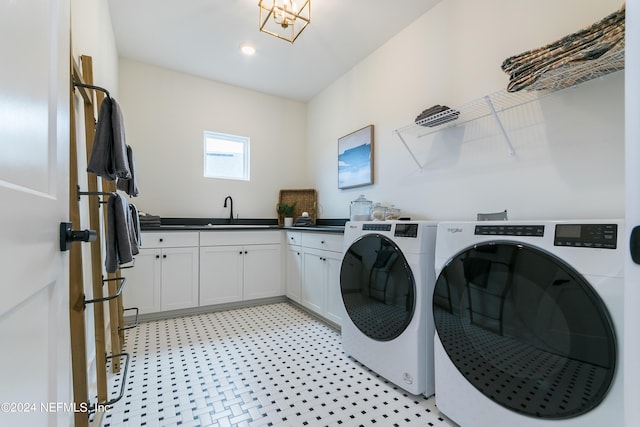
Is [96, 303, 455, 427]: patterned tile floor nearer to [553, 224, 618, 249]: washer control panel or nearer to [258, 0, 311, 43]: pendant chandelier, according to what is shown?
[553, 224, 618, 249]: washer control panel

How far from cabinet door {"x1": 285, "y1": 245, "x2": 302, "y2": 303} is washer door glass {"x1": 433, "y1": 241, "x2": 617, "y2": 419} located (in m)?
1.87

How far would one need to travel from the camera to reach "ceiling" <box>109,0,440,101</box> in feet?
7.45

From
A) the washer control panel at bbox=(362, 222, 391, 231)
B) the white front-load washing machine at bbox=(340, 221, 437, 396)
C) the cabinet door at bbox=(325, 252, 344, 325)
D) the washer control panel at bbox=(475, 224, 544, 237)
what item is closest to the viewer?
the washer control panel at bbox=(475, 224, 544, 237)

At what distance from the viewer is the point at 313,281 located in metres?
2.79

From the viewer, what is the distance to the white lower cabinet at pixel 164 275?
2.63 m

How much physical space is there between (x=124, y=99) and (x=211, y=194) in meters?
1.30

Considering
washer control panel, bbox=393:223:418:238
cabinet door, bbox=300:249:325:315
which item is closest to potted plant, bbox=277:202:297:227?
cabinet door, bbox=300:249:325:315

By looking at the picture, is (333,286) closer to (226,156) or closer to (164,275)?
(164,275)

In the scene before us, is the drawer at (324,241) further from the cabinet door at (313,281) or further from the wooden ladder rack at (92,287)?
the wooden ladder rack at (92,287)

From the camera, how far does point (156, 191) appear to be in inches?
124

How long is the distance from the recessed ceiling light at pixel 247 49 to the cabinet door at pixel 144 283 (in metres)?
2.10

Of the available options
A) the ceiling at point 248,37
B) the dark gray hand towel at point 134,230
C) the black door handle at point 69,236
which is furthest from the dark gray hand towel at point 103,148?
the ceiling at point 248,37

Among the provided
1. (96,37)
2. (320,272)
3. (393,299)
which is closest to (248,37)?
(96,37)

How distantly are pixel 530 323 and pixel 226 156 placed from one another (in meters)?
3.42
